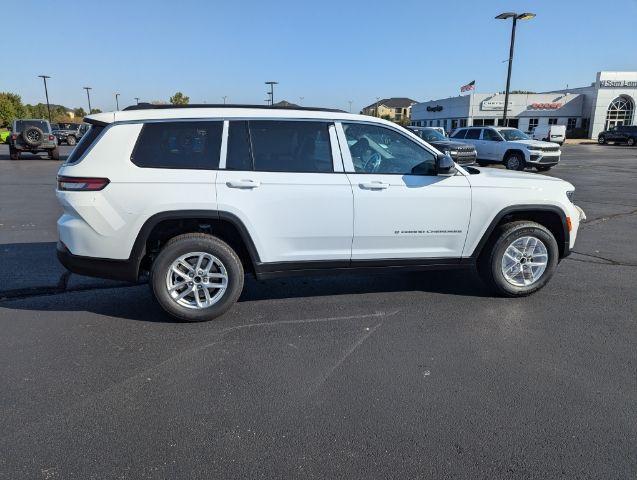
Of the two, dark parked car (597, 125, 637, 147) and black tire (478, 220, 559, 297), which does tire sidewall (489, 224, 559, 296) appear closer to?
black tire (478, 220, 559, 297)

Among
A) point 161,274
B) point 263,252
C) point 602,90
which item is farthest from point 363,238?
point 602,90

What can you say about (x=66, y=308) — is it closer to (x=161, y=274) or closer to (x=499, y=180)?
(x=161, y=274)

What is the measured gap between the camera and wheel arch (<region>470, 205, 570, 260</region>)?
15.4 feet

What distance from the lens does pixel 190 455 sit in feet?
8.41

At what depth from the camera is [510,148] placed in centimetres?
1895

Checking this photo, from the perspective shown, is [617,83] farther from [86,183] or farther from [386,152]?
[86,183]

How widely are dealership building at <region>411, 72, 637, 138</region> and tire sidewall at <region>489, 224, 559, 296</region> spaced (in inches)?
2337

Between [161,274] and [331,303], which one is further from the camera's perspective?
[331,303]

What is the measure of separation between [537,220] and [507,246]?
0.53 metres

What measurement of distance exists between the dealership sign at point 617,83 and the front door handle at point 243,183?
63265 millimetres

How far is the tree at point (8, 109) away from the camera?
6072cm

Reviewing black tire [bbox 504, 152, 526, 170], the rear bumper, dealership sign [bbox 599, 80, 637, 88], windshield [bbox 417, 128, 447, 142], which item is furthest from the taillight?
dealership sign [bbox 599, 80, 637, 88]

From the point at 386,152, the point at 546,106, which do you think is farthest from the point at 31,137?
the point at 546,106

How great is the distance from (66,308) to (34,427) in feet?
6.61
